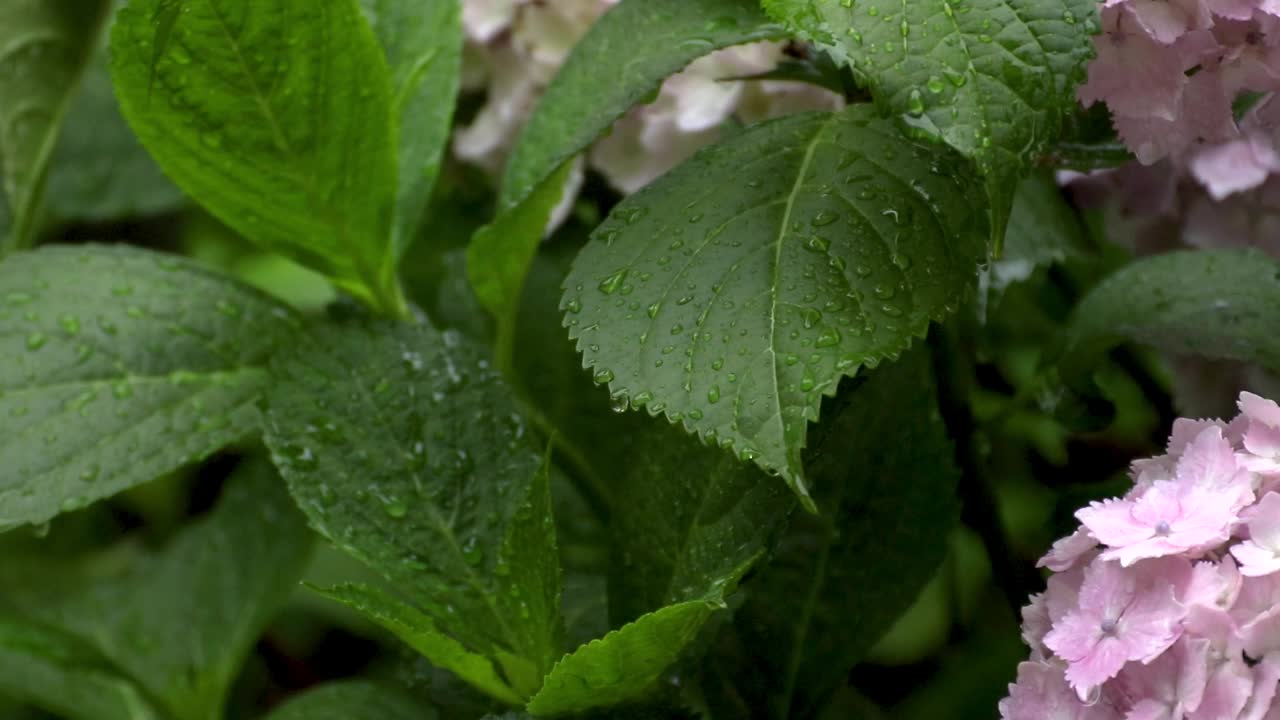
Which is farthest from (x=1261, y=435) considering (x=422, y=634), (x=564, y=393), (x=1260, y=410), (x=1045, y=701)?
(x=564, y=393)

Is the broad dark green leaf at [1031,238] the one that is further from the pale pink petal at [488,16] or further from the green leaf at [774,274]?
the pale pink petal at [488,16]

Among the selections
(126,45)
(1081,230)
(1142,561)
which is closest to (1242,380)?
(1081,230)

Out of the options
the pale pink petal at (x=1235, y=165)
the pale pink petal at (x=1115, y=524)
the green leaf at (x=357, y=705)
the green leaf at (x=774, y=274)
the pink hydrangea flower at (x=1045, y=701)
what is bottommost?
the green leaf at (x=357, y=705)

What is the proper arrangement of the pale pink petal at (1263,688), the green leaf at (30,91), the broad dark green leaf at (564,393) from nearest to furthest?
the pale pink petal at (1263,688)
the broad dark green leaf at (564,393)
the green leaf at (30,91)

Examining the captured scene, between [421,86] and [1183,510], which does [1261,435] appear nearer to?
[1183,510]

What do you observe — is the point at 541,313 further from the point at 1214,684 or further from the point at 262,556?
the point at 1214,684

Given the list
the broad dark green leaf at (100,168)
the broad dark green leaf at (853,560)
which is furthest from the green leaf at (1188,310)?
the broad dark green leaf at (100,168)

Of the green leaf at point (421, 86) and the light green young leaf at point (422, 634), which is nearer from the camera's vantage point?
the light green young leaf at point (422, 634)

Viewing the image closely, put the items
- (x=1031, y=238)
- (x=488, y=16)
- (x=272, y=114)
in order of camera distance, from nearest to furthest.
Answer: (x=272, y=114)
(x=1031, y=238)
(x=488, y=16)

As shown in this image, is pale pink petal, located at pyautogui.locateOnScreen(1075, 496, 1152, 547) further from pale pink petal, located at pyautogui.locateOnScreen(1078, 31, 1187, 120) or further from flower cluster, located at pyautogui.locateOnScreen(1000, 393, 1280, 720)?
pale pink petal, located at pyautogui.locateOnScreen(1078, 31, 1187, 120)
